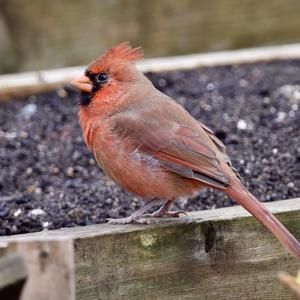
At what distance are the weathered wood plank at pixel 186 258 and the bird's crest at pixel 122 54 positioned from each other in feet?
2.50

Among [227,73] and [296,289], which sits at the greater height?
[296,289]

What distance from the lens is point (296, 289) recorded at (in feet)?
7.59

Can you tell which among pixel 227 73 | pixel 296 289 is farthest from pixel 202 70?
pixel 296 289

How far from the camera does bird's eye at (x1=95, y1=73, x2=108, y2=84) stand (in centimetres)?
423

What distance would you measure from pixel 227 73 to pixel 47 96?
111 centimetres

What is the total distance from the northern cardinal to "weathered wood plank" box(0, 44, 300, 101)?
169cm

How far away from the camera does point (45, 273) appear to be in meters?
2.27

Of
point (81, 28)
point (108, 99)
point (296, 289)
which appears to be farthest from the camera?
point (81, 28)

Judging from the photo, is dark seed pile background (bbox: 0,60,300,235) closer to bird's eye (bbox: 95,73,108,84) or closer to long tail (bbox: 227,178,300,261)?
bird's eye (bbox: 95,73,108,84)

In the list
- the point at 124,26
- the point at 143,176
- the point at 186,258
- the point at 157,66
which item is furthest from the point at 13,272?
the point at 124,26

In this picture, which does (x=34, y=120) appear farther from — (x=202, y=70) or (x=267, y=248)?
(x=267, y=248)

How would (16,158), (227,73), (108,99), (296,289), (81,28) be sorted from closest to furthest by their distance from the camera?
(296,289) < (108,99) < (16,158) < (227,73) < (81,28)

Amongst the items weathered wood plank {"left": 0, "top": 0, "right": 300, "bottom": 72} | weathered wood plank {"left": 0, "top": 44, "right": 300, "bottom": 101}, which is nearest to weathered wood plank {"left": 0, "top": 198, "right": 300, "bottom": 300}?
weathered wood plank {"left": 0, "top": 44, "right": 300, "bottom": 101}

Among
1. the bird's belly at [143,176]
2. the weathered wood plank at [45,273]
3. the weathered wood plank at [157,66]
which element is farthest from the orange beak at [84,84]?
the weathered wood plank at [45,273]
